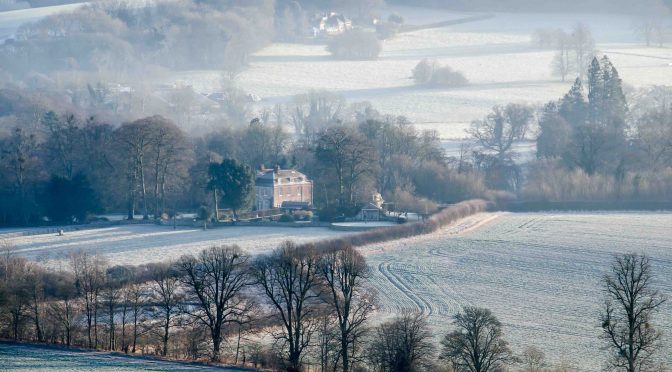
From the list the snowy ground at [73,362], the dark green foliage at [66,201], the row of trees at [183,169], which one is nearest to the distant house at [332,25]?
the row of trees at [183,169]

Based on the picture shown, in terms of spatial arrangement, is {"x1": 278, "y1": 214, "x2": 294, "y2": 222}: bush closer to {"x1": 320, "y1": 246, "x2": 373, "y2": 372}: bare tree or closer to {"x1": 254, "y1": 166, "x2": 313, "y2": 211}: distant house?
{"x1": 254, "y1": 166, "x2": 313, "y2": 211}: distant house

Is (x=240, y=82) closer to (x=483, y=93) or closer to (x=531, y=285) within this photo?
(x=483, y=93)

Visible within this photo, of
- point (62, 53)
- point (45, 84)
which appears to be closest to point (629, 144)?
point (45, 84)

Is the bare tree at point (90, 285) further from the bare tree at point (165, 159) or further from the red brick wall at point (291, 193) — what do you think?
the red brick wall at point (291, 193)

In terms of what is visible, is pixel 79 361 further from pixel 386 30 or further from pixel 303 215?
pixel 386 30

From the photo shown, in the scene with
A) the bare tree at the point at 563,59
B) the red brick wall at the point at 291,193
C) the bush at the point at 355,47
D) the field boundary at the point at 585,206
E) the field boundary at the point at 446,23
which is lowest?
the field boundary at the point at 585,206
